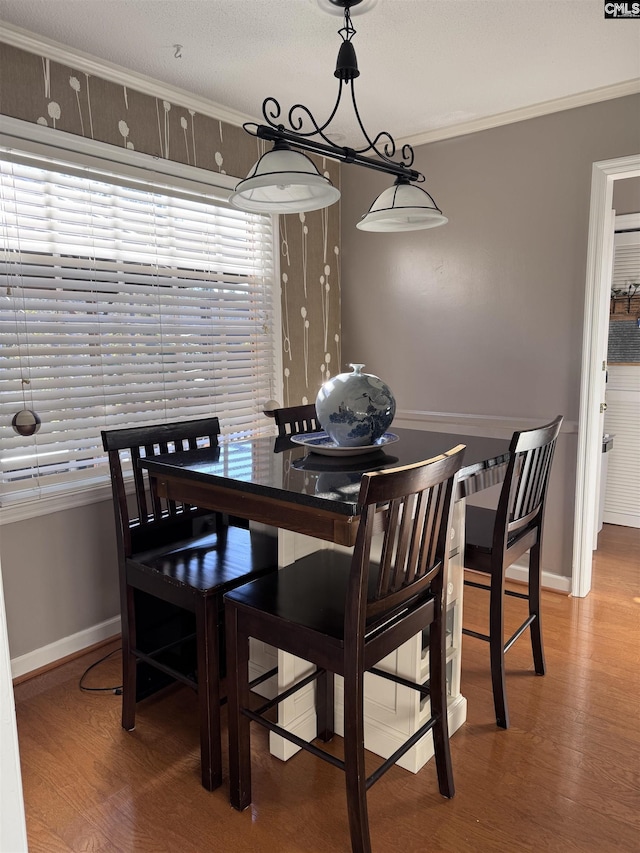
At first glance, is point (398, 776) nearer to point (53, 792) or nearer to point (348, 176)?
point (53, 792)

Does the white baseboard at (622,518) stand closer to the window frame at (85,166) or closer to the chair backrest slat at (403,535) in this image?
the chair backrest slat at (403,535)

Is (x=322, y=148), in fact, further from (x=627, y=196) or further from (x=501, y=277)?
(x=627, y=196)

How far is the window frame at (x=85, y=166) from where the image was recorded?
7.57 ft

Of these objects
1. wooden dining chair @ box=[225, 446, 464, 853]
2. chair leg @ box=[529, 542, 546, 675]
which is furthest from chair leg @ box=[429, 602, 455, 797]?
chair leg @ box=[529, 542, 546, 675]

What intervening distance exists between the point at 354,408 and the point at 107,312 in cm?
134

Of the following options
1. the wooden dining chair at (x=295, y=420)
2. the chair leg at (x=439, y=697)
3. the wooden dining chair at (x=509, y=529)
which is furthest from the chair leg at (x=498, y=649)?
the wooden dining chair at (x=295, y=420)

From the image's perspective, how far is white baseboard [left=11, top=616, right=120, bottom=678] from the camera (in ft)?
7.96

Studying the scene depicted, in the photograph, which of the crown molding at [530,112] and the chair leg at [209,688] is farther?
the crown molding at [530,112]

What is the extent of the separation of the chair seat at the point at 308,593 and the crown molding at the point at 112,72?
217 centimetres

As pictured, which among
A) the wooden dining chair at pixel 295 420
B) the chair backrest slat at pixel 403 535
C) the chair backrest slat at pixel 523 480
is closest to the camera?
the chair backrest slat at pixel 403 535

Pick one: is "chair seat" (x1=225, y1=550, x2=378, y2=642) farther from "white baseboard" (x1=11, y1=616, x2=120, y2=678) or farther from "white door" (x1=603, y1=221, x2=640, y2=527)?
"white door" (x1=603, y1=221, x2=640, y2=527)

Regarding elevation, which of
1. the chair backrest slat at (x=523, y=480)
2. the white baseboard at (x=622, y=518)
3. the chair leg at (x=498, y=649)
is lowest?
the white baseboard at (x=622, y=518)

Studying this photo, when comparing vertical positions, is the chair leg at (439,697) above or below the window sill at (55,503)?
below

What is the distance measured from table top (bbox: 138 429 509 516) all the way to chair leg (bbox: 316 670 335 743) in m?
0.74
